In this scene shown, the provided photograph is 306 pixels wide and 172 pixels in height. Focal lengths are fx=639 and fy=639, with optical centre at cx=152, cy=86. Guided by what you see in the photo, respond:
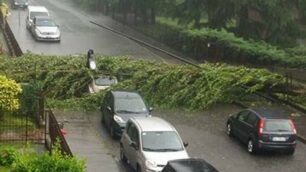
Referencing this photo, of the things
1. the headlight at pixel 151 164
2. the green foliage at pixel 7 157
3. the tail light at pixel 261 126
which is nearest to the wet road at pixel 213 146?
the tail light at pixel 261 126

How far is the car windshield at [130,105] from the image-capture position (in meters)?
25.5

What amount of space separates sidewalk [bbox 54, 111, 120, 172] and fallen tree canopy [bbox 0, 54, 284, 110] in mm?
1695

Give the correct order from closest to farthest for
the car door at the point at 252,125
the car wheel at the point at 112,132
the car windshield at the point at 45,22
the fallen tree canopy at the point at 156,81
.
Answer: the car door at the point at 252,125
the car wheel at the point at 112,132
the fallen tree canopy at the point at 156,81
the car windshield at the point at 45,22

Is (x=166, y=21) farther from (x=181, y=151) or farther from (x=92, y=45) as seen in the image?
(x=181, y=151)

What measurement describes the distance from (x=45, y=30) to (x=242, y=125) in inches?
1162

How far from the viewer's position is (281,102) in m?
31.7

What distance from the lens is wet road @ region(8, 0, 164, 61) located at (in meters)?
47.9

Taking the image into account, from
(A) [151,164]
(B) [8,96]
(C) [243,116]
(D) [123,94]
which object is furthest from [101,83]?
(A) [151,164]

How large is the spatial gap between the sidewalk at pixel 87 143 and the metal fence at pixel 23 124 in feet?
4.12

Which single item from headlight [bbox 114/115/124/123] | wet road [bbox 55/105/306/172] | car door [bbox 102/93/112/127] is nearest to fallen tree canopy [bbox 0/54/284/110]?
wet road [bbox 55/105/306/172]

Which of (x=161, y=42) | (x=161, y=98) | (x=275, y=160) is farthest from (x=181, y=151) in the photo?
(x=161, y=42)

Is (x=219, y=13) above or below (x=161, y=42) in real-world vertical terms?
above

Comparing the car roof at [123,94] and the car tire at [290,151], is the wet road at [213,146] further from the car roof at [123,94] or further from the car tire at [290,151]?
the car roof at [123,94]

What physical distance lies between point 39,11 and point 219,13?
715 inches
